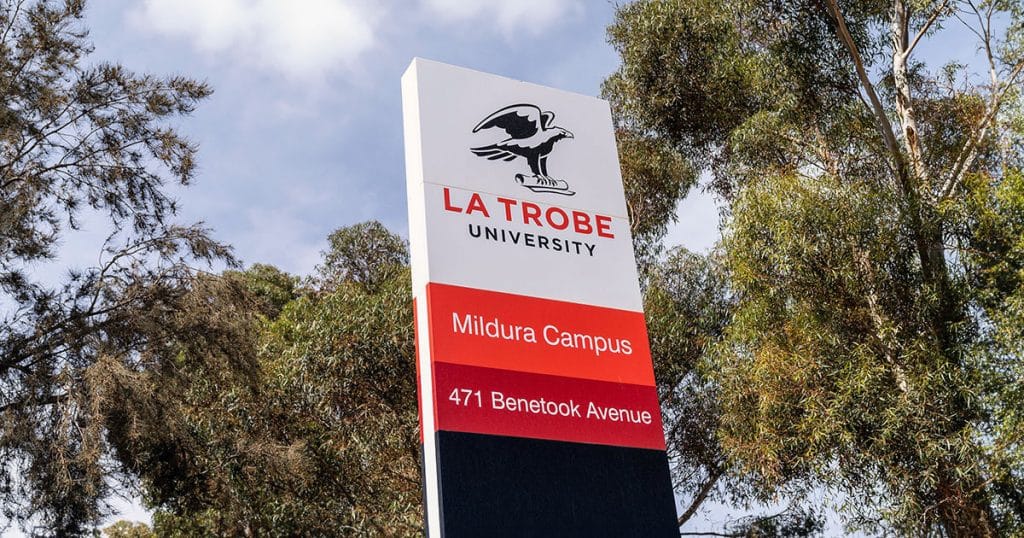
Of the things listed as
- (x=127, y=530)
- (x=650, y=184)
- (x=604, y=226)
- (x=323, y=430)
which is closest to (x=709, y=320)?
(x=650, y=184)

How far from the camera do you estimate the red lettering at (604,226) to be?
7.66 meters

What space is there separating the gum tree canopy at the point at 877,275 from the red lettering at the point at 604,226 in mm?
4631

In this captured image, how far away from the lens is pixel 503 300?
6.92 meters

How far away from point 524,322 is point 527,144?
142 cm

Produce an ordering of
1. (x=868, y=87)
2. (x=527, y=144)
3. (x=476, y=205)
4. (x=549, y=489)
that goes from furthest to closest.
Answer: (x=868, y=87)
(x=527, y=144)
(x=476, y=205)
(x=549, y=489)

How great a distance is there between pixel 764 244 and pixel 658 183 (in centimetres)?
565

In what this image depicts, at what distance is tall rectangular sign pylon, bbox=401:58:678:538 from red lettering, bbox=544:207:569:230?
1cm

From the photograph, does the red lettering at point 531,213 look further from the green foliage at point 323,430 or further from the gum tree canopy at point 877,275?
the green foliage at point 323,430

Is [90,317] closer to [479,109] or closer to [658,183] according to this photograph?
[479,109]

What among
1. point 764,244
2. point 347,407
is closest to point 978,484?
point 764,244

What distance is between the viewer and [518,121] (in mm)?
7648

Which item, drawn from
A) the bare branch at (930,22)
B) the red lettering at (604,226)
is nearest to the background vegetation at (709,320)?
the bare branch at (930,22)

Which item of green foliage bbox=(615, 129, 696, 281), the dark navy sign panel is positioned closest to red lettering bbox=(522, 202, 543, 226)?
the dark navy sign panel

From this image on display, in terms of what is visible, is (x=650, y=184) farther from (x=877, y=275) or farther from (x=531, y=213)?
(x=531, y=213)
